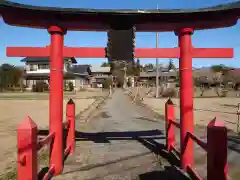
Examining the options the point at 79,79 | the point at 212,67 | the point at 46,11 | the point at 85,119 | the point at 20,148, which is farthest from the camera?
the point at 212,67

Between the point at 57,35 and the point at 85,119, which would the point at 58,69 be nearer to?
the point at 57,35

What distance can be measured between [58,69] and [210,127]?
3090mm

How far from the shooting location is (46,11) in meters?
5.30

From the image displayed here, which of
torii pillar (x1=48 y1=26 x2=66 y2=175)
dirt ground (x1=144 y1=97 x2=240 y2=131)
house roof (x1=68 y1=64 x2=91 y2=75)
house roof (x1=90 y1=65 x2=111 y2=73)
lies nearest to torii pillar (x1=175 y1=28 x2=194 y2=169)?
dirt ground (x1=144 y1=97 x2=240 y2=131)

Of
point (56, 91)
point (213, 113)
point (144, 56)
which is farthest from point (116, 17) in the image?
point (213, 113)

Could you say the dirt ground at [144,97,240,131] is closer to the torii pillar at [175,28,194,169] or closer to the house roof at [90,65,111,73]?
the torii pillar at [175,28,194,169]

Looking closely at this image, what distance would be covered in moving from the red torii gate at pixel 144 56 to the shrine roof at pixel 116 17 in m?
0.21

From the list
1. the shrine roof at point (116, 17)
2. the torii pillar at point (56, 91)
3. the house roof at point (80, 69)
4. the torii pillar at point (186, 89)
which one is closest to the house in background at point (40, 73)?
the house roof at point (80, 69)

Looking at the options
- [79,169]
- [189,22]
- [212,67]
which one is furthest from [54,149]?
[212,67]

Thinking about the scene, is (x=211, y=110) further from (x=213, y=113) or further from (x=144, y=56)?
(x=144, y=56)

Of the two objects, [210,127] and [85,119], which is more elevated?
[210,127]

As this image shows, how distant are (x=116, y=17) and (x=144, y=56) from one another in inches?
38.4

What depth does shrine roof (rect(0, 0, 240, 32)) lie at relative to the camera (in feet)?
17.6

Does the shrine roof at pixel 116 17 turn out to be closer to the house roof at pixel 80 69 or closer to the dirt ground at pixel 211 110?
the dirt ground at pixel 211 110
